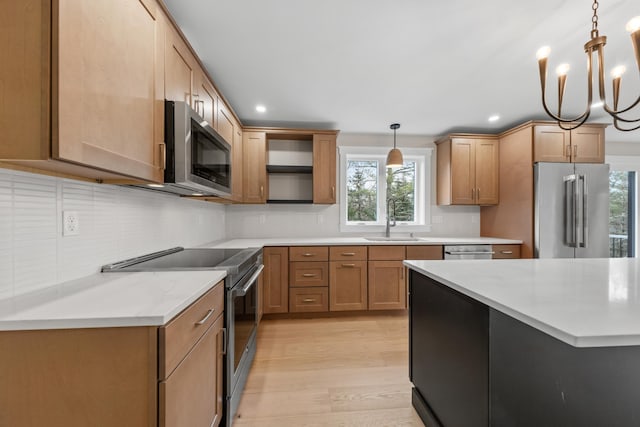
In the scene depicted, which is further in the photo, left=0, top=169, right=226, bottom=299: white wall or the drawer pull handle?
the drawer pull handle

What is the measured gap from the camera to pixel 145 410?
31.6 inches

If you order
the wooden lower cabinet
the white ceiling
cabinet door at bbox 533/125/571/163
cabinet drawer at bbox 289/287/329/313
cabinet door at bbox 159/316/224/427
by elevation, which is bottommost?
cabinet drawer at bbox 289/287/329/313

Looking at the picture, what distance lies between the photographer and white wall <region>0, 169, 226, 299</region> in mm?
932

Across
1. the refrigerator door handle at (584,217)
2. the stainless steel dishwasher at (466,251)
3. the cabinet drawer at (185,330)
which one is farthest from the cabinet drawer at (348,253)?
the refrigerator door handle at (584,217)

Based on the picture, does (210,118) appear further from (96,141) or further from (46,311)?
(46,311)

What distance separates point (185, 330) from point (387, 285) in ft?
7.93

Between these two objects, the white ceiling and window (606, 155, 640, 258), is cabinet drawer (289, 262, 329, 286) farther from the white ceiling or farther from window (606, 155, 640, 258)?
window (606, 155, 640, 258)

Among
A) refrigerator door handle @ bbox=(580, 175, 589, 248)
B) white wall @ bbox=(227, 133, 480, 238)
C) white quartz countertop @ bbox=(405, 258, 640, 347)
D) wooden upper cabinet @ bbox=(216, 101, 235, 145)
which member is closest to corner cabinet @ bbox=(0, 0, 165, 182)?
wooden upper cabinet @ bbox=(216, 101, 235, 145)

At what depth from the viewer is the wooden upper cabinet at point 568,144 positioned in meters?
2.91

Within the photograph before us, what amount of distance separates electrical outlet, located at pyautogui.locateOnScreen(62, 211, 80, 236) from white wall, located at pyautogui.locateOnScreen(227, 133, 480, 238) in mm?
2226

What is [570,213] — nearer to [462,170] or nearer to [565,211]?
[565,211]

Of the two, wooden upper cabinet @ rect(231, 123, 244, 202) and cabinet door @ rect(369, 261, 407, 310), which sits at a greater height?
wooden upper cabinet @ rect(231, 123, 244, 202)

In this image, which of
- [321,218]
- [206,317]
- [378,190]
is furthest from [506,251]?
[206,317]

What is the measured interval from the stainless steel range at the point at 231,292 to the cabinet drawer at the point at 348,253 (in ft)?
3.41
